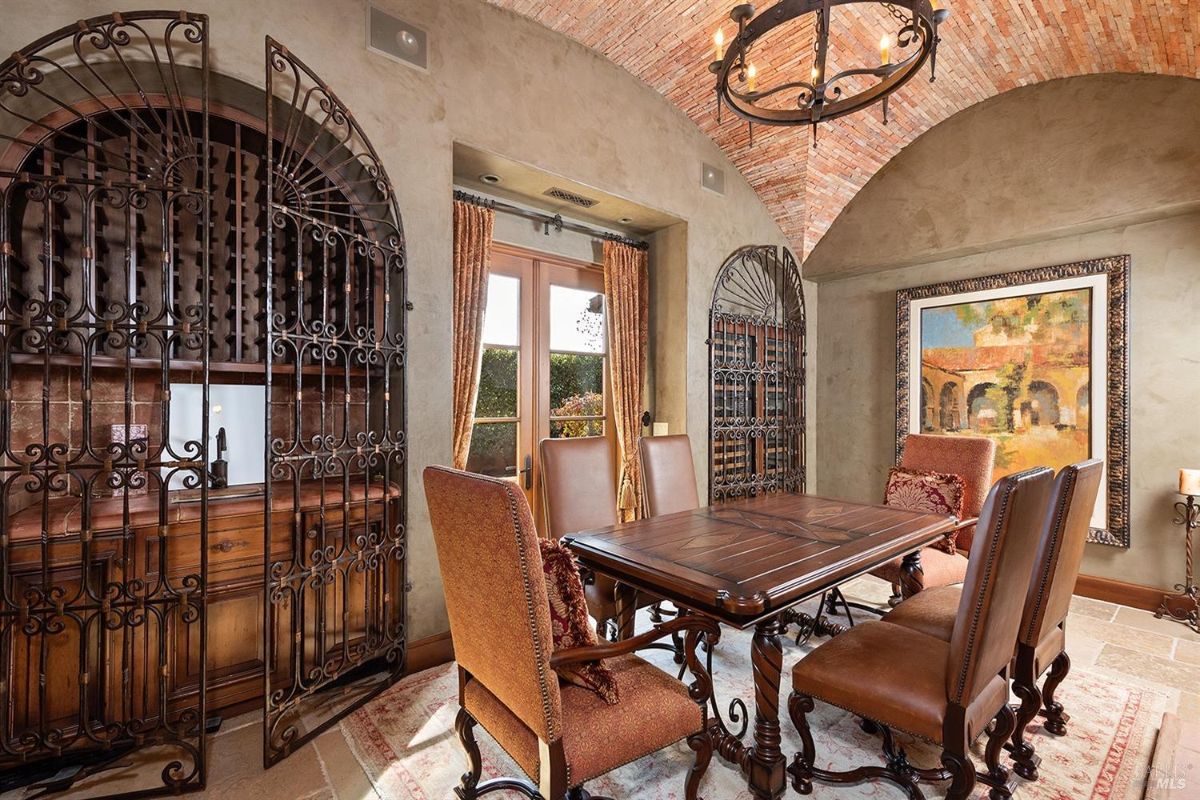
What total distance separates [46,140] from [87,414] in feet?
3.89

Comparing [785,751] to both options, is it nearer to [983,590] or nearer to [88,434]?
[983,590]

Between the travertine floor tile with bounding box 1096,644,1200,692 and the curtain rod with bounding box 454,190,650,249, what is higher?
the curtain rod with bounding box 454,190,650,249

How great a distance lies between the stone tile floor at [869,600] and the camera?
1835 mm

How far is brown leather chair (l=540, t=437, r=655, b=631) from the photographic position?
8.97 ft

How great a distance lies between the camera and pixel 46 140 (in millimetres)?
2057

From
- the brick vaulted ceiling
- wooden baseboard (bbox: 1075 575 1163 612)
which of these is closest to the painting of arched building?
wooden baseboard (bbox: 1075 575 1163 612)

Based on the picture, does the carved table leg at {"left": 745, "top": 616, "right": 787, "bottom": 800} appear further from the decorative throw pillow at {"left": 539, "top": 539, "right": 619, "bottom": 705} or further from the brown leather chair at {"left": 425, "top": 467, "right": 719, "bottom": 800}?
the decorative throw pillow at {"left": 539, "top": 539, "right": 619, "bottom": 705}

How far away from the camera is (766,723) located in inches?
67.2

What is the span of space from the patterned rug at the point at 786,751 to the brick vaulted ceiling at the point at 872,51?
3653 millimetres

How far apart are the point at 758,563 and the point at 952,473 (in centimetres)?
212

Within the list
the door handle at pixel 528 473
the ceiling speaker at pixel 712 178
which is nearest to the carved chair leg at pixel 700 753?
the door handle at pixel 528 473

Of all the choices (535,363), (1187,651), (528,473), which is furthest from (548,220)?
(1187,651)

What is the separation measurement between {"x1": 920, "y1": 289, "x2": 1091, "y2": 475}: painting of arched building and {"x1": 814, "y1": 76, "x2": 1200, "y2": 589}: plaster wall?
28cm

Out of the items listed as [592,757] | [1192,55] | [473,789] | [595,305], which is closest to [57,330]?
[473,789]
